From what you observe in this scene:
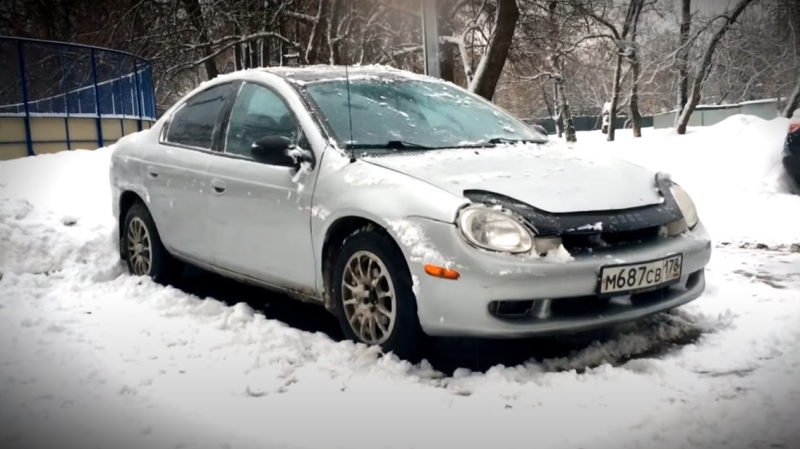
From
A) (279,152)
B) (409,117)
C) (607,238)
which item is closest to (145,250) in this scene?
(279,152)

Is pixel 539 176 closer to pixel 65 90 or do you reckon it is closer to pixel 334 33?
pixel 65 90

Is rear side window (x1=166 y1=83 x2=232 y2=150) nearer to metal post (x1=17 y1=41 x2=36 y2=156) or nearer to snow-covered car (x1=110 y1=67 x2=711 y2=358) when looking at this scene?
snow-covered car (x1=110 y1=67 x2=711 y2=358)

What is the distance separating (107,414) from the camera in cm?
258

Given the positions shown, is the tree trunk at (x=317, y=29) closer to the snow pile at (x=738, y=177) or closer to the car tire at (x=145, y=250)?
the snow pile at (x=738, y=177)

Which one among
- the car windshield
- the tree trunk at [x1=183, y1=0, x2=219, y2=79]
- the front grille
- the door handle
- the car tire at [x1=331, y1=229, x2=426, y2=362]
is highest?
the tree trunk at [x1=183, y1=0, x2=219, y2=79]

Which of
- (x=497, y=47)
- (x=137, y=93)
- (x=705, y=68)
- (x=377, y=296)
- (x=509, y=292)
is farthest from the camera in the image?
(x=137, y=93)

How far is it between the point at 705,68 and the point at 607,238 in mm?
12103

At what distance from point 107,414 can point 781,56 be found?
28.7 feet

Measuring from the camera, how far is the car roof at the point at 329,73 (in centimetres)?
404

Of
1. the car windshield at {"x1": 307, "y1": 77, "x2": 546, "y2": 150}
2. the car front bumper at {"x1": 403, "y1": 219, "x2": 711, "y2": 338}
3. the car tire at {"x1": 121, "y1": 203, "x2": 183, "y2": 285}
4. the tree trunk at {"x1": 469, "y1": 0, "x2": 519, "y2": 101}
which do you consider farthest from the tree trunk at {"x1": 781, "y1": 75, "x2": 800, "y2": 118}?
the car tire at {"x1": 121, "y1": 203, "x2": 183, "y2": 285}

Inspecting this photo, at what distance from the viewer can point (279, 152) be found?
11.5ft

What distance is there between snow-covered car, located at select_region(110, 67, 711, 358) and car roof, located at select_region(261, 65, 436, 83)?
0.07ft

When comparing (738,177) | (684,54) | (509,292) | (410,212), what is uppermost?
(684,54)

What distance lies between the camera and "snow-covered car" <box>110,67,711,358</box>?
2.83 m
